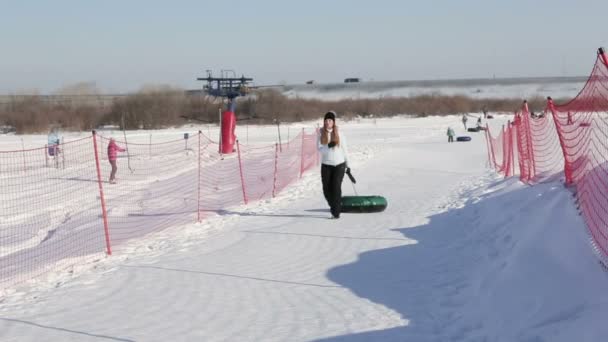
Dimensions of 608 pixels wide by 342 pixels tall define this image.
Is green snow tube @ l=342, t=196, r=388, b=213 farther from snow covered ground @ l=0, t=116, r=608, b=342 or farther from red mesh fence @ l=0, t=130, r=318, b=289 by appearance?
red mesh fence @ l=0, t=130, r=318, b=289

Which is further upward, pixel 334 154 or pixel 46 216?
pixel 334 154

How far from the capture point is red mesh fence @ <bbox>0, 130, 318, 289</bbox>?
12414 millimetres

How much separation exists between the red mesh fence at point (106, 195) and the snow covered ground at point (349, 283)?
5.72ft

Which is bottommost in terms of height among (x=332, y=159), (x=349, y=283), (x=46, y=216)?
(x=46, y=216)

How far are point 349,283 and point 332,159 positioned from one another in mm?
4247

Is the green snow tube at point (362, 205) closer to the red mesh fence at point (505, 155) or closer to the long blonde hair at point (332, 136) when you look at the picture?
the long blonde hair at point (332, 136)

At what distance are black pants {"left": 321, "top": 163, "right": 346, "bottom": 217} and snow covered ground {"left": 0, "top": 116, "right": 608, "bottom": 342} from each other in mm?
242

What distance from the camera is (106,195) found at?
66.7 ft

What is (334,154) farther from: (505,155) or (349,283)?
(505,155)

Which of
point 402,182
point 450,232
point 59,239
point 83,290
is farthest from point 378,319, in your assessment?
point 402,182

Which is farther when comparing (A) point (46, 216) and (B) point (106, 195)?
(B) point (106, 195)

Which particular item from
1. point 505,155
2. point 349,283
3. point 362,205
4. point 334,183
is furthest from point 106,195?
point 349,283

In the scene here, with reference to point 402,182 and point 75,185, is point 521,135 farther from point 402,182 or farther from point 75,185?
point 75,185

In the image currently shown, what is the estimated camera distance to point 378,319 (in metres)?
5.98
